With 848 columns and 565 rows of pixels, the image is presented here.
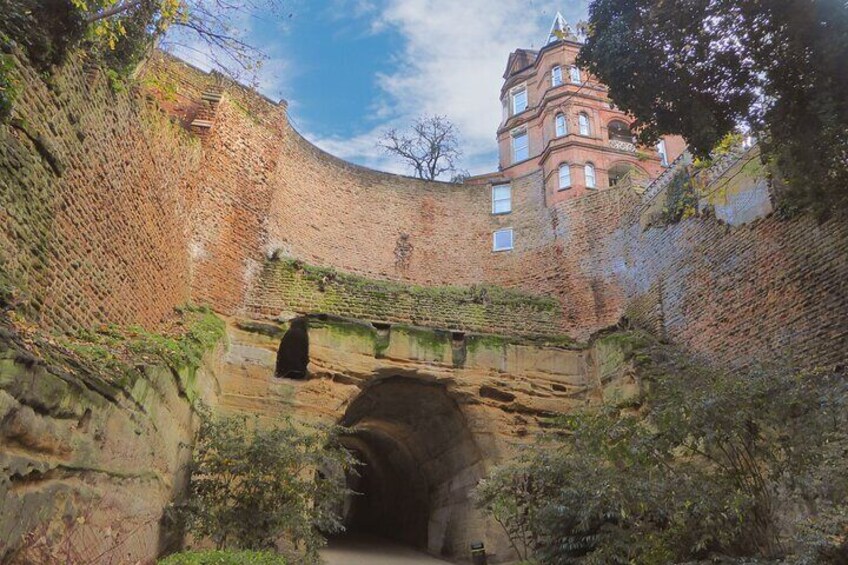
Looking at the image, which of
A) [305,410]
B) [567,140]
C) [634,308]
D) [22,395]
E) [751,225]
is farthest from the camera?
[567,140]

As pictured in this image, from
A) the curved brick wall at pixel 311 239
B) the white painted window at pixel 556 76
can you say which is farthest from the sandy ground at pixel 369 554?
the white painted window at pixel 556 76

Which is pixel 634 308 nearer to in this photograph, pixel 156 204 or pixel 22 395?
pixel 156 204

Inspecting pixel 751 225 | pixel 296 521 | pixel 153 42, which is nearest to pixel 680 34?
pixel 751 225

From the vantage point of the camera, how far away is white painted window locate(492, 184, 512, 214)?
21.6m

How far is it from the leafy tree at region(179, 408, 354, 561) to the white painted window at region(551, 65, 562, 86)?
23621mm

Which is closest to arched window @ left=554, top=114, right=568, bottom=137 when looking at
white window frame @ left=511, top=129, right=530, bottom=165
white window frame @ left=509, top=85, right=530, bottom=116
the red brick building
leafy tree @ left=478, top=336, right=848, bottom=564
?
the red brick building

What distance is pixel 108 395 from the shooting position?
6.66 m

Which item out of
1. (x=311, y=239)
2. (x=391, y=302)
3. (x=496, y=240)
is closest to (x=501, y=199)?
(x=496, y=240)

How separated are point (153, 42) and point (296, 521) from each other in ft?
26.1

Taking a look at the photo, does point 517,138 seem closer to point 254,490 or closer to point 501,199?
point 501,199

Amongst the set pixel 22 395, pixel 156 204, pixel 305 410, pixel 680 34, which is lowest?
pixel 22 395

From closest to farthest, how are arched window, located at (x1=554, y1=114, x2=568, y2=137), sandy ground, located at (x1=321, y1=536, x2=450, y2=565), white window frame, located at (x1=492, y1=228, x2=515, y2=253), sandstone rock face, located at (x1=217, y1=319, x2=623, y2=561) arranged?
sandstone rock face, located at (x1=217, y1=319, x2=623, y2=561)
sandy ground, located at (x1=321, y1=536, x2=450, y2=565)
white window frame, located at (x1=492, y1=228, x2=515, y2=253)
arched window, located at (x1=554, y1=114, x2=568, y2=137)

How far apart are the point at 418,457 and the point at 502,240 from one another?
7.90 m

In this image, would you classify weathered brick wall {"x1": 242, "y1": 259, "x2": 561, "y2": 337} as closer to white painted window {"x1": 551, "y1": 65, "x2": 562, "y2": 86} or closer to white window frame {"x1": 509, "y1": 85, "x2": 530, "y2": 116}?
white painted window {"x1": 551, "y1": 65, "x2": 562, "y2": 86}
